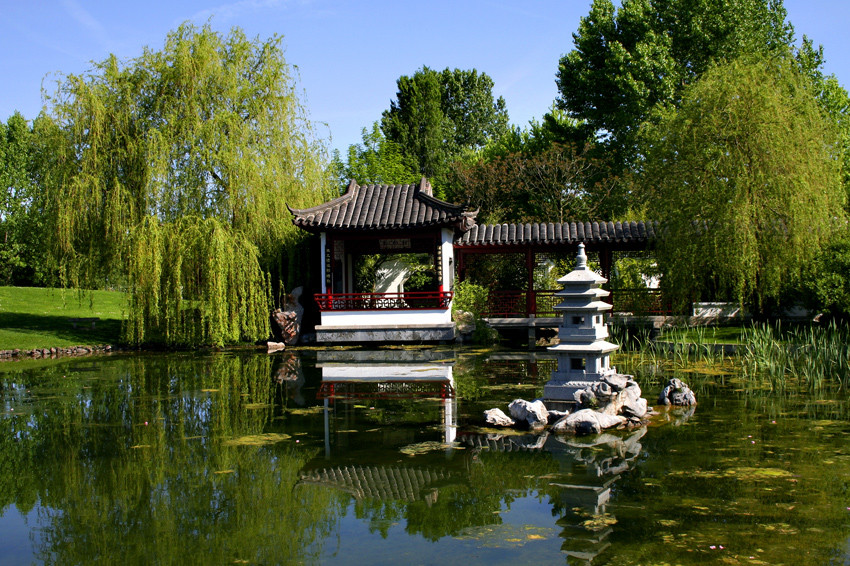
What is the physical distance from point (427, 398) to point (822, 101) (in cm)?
1953

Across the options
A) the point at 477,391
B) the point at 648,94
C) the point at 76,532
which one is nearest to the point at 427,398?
the point at 477,391

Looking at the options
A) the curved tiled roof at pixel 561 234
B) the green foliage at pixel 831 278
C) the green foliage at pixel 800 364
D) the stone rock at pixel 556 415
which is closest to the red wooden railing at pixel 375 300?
the curved tiled roof at pixel 561 234

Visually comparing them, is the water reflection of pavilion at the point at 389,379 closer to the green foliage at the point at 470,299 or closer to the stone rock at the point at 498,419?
the stone rock at the point at 498,419

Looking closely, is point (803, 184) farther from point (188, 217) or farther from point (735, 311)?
point (188, 217)

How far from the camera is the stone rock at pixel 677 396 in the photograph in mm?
8094

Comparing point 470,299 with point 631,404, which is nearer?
point 631,404

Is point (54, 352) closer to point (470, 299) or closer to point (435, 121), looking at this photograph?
point (470, 299)

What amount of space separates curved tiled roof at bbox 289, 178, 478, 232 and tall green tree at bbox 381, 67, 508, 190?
453 inches

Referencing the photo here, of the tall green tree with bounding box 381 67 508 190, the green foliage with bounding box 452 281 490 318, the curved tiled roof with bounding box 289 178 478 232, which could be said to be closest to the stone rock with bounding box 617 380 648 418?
Answer: the curved tiled roof with bounding box 289 178 478 232

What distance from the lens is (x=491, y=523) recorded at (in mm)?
4535

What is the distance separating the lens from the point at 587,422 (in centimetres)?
704

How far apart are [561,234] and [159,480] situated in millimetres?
13359

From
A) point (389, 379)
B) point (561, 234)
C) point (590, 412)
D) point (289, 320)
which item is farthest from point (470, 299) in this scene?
point (590, 412)

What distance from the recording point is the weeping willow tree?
15.7 meters
